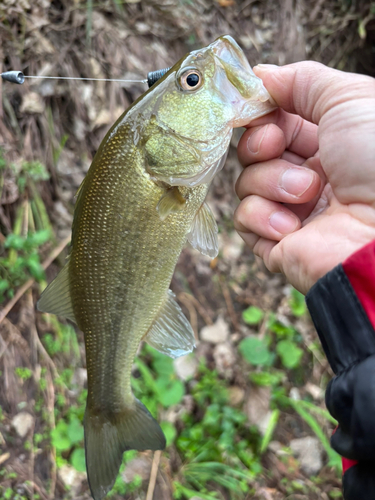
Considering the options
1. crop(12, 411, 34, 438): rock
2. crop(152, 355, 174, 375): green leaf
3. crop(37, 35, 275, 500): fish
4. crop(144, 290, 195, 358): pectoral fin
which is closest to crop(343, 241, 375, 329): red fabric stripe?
crop(37, 35, 275, 500): fish

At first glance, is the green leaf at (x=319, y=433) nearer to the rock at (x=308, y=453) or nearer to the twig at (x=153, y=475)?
the rock at (x=308, y=453)

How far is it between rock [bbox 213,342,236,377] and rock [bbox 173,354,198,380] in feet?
0.66

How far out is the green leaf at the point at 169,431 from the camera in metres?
2.43

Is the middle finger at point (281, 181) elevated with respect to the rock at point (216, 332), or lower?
Answer: elevated

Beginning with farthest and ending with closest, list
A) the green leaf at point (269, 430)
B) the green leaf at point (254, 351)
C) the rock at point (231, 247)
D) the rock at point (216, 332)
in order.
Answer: the rock at point (231, 247)
the rock at point (216, 332)
the green leaf at point (254, 351)
the green leaf at point (269, 430)

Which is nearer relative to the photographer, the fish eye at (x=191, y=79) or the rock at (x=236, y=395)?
the fish eye at (x=191, y=79)

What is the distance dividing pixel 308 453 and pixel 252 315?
112 cm

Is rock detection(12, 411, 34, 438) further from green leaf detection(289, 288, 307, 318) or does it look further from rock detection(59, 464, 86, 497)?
green leaf detection(289, 288, 307, 318)

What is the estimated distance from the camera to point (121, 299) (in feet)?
4.79

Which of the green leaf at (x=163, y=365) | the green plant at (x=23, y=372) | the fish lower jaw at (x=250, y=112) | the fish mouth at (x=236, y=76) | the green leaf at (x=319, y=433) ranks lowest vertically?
the green leaf at (x=319, y=433)

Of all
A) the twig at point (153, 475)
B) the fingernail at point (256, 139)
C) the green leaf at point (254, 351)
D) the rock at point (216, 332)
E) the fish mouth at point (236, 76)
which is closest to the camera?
the fish mouth at point (236, 76)

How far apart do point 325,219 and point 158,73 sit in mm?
935

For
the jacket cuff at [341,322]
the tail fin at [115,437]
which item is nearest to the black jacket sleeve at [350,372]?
the jacket cuff at [341,322]

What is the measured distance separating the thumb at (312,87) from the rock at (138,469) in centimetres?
229
